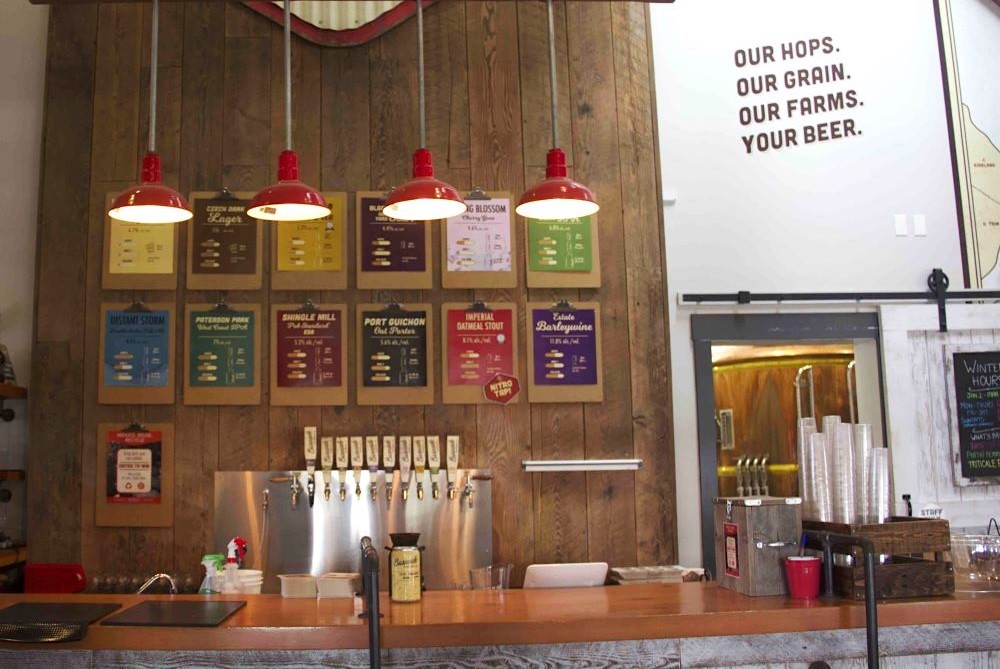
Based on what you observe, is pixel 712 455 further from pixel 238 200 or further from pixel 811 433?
pixel 238 200

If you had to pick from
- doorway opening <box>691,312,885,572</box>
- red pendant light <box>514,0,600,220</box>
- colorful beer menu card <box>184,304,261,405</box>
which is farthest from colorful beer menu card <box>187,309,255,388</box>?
doorway opening <box>691,312,885,572</box>

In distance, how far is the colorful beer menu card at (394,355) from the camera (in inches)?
186

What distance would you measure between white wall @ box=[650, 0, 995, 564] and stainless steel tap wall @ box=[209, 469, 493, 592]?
1.31 meters

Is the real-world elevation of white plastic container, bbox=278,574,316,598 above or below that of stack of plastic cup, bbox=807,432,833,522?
below

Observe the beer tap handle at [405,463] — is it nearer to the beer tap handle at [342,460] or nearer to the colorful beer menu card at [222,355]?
the beer tap handle at [342,460]

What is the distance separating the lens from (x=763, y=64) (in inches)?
207

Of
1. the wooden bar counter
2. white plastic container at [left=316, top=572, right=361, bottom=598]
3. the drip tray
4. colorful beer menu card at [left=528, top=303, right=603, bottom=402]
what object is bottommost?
the wooden bar counter

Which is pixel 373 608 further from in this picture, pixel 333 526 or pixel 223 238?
pixel 223 238

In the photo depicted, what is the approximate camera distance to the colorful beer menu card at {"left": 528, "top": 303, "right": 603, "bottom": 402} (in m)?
4.79

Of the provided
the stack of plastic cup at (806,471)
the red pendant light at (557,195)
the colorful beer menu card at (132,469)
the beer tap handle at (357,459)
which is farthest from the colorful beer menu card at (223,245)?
the stack of plastic cup at (806,471)

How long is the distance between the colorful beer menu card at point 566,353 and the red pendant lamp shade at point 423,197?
1405 millimetres

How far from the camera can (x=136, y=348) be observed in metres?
4.70

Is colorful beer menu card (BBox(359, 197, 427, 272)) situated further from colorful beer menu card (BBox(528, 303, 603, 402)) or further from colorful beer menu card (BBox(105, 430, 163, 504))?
colorful beer menu card (BBox(105, 430, 163, 504))

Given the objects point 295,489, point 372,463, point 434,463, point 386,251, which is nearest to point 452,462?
point 434,463
